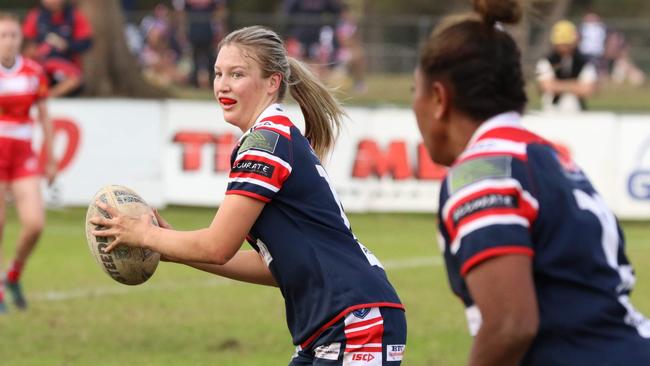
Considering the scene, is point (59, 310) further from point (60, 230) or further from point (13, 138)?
point (60, 230)

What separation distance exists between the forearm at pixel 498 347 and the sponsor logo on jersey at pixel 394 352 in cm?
147

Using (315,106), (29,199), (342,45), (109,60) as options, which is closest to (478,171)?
(315,106)

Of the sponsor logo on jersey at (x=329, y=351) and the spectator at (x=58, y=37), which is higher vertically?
the sponsor logo on jersey at (x=329, y=351)

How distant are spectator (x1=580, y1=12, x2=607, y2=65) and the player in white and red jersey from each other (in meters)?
25.8

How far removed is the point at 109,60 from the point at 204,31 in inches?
311

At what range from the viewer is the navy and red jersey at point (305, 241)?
4273 millimetres

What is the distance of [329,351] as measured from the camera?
4328 mm

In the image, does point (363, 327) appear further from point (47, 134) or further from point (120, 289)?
point (120, 289)

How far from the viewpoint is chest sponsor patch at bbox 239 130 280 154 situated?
4211 mm

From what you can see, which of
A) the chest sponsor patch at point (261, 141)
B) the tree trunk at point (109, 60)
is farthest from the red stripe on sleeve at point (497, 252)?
→ the tree trunk at point (109, 60)

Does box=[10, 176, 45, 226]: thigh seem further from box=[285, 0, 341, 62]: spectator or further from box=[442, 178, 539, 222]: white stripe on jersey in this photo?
box=[285, 0, 341, 62]: spectator

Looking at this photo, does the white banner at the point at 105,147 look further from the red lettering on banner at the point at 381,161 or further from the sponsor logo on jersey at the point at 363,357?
the sponsor logo on jersey at the point at 363,357

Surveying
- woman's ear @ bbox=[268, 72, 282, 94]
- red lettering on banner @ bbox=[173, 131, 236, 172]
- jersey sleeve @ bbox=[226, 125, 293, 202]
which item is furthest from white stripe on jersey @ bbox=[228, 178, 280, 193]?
red lettering on banner @ bbox=[173, 131, 236, 172]

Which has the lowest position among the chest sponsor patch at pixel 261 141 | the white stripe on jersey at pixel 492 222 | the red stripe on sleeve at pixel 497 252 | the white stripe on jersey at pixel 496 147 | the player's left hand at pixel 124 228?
the player's left hand at pixel 124 228
